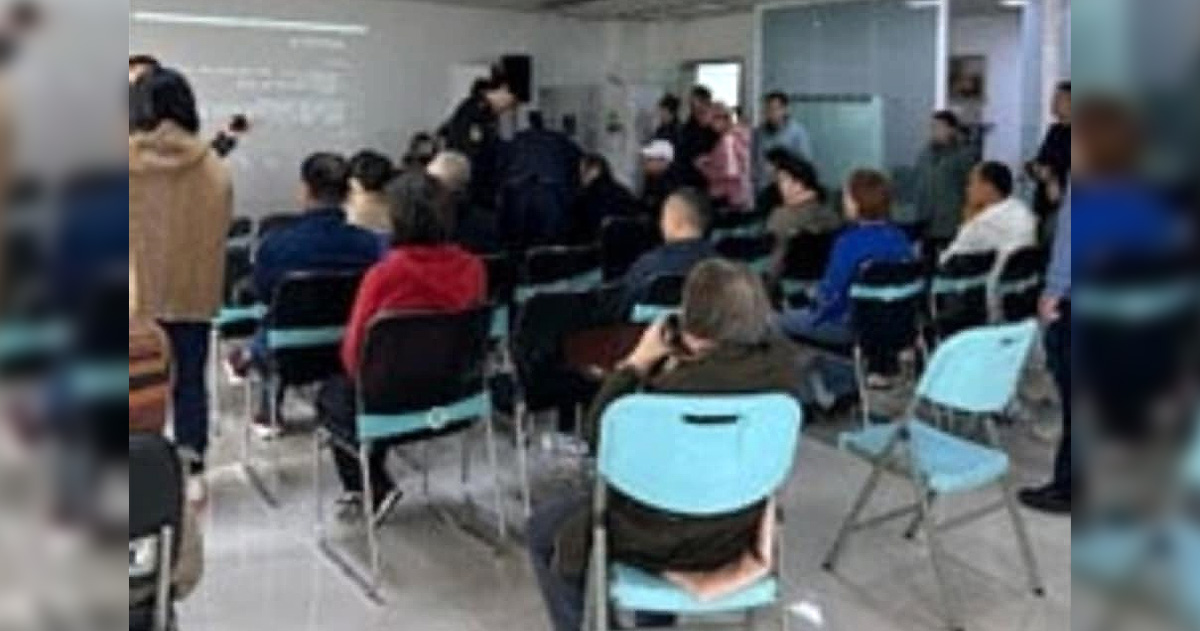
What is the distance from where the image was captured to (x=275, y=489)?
13.5 feet

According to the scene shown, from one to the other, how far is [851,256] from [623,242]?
1552mm

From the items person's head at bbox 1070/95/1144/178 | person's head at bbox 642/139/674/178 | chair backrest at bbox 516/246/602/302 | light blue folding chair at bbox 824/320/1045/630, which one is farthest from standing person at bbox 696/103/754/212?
person's head at bbox 1070/95/1144/178

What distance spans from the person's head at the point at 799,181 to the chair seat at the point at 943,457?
2.22m

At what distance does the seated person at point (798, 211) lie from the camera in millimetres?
5387

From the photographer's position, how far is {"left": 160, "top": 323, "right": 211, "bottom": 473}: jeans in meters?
3.58

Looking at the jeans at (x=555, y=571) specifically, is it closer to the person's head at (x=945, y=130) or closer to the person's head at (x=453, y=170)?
the person's head at (x=453, y=170)

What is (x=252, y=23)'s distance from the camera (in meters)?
10.3

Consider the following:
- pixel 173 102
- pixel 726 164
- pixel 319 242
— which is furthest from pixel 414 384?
pixel 726 164

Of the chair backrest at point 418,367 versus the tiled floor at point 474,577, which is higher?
the chair backrest at point 418,367

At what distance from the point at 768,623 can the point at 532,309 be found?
3.94ft

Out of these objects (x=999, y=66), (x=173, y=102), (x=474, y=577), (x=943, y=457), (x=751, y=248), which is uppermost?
(x=999, y=66)

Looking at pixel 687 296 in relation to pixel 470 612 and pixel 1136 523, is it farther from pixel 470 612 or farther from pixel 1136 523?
pixel 1136 523

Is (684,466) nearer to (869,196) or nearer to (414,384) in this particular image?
(414,384)

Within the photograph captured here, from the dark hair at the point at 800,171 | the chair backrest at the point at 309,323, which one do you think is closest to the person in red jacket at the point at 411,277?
the chair backrest at the point at 309,323
